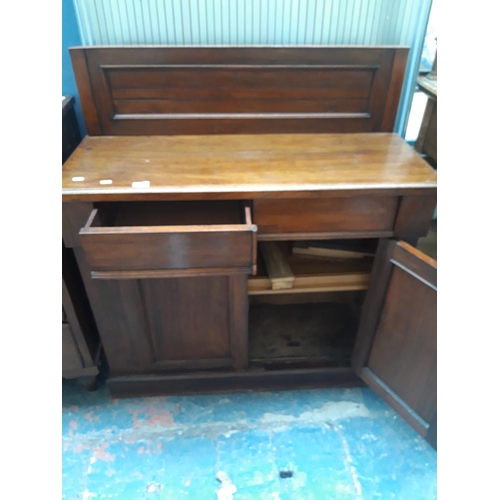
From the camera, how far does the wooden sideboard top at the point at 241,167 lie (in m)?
0.85

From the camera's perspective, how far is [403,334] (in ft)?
3.24

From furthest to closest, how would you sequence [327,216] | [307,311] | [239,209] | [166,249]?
[307,311], [239,209], [327,216], [166,249]

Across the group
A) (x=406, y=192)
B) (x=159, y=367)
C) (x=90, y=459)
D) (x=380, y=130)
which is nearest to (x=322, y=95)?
(x=380, y=130)

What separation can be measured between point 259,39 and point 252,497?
3.90ft

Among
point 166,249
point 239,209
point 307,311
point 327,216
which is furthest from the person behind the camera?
point 307,311

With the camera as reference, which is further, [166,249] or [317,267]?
[317,267]

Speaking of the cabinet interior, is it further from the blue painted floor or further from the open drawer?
the open drawer

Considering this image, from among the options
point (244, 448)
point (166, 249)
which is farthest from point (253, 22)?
point (244, 448)

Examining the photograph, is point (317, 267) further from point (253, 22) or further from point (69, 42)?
point (69, 42)

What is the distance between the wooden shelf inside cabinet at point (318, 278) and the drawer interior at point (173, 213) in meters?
0.18

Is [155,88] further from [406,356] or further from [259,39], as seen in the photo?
[406,356]

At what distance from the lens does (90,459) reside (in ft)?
3.54

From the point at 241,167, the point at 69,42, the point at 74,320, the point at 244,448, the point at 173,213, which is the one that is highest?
the point at 69,42

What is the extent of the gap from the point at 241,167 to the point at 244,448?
76 cm
